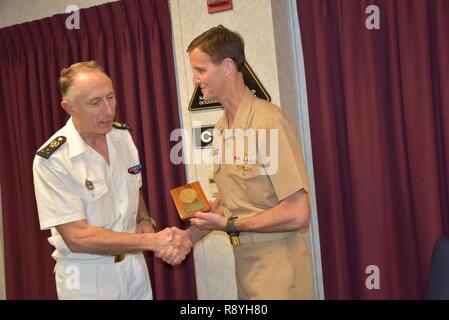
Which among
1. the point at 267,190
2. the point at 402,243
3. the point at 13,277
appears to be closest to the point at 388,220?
the point at 402,243

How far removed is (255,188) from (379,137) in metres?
1.11

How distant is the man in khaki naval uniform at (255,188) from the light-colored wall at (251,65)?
75 cm

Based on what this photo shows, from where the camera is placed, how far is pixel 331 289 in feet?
9.66

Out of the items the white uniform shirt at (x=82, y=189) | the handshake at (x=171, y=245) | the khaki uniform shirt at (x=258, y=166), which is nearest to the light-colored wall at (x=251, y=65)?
the handshake at (x=171, y=245)

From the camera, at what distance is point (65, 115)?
145 inches

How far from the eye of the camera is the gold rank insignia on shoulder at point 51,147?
6.45 feet

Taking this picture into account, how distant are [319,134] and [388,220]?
2.13 feet

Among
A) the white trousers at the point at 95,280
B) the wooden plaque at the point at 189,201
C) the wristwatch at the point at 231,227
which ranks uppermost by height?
the wooden plaque at the point at 189,201

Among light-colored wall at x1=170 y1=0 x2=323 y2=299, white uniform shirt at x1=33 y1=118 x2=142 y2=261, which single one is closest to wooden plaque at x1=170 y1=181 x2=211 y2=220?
white uniform shirt at x1=33 y1=118 x2=142 y2=261

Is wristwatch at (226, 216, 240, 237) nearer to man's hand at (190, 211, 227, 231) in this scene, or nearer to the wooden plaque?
man's hand at (190, 211, 227, 231)

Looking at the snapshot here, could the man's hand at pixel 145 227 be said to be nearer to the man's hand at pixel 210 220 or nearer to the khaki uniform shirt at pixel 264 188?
the man's hand at pixel 210 220

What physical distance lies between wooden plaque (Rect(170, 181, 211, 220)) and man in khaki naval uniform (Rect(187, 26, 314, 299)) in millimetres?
105

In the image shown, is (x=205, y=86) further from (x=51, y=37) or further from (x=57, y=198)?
(x=51, y=37)

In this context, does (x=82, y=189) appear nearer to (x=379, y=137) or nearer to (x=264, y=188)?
(x=264, y=188)
